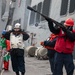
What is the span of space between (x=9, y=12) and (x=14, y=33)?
31203 millimetres

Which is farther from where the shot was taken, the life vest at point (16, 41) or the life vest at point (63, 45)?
the life vest at point (16, 41)

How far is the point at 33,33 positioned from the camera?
27766 millimetres

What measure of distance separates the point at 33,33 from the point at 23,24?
220 inches

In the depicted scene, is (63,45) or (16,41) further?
(16,41)

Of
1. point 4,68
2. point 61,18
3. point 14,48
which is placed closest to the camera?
point 14,48

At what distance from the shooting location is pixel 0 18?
43125 millimetres

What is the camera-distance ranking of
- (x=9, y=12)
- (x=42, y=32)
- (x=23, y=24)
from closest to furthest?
(x=42, y=32) → (x=23, y=24) → (x=9, y=12)

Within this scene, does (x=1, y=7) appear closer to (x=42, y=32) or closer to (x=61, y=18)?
(x=42, y=32)

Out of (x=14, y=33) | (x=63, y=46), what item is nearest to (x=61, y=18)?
(x=14, y=33)

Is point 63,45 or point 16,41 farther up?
point 63,45

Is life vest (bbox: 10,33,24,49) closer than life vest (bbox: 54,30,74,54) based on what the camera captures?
No

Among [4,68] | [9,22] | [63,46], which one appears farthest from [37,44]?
[63,46]

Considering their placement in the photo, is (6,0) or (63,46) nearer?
(63,46)

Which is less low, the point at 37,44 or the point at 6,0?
the point at 6,0
